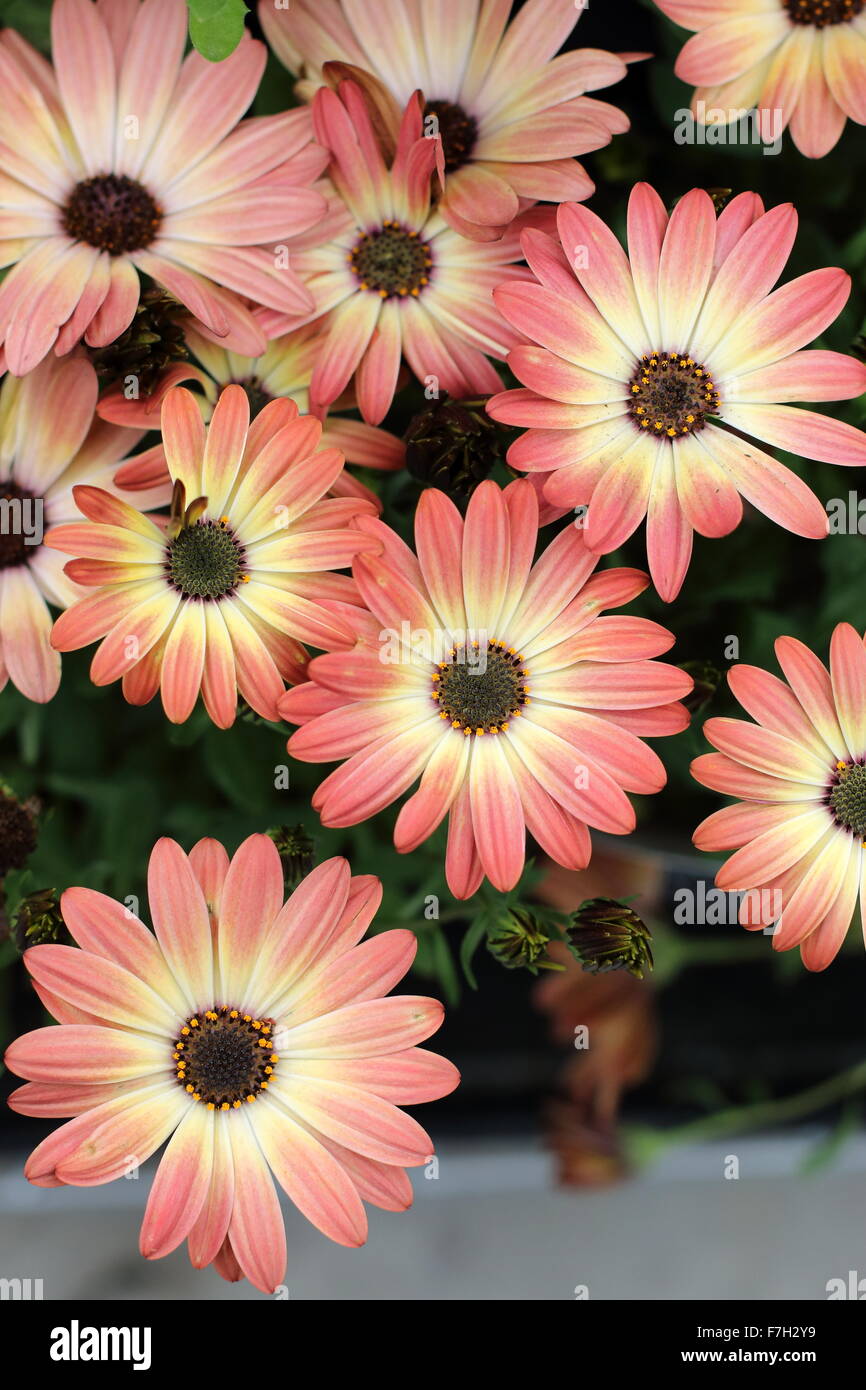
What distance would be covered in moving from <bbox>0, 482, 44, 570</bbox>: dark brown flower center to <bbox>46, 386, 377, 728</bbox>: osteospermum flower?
9cm

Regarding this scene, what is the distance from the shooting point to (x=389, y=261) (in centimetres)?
55

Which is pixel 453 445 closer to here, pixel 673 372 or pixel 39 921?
pixel 673 372

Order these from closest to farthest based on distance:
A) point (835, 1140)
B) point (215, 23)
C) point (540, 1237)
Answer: point (215, 23) → point (835, 1140) → point (540, 1237)

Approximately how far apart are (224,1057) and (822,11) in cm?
57

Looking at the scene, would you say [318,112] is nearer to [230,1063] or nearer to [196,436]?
[196,436]

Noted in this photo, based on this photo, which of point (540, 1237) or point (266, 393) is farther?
point (540, 1237)

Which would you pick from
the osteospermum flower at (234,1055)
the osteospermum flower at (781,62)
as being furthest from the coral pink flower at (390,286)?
the osteospermum flower at (234,1055)

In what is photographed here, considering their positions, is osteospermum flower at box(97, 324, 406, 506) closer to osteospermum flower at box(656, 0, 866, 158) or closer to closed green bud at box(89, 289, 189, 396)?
closed green bud at box(89, 289, 189, 396)

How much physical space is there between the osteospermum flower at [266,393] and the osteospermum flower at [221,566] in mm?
26

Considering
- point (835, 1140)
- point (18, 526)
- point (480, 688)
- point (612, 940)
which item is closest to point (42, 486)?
point (18, 526)

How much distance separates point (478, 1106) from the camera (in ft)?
3.36

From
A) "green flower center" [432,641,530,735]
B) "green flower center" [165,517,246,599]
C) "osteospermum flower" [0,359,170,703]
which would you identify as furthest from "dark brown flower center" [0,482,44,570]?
"green flower center" [432,641,530,735]

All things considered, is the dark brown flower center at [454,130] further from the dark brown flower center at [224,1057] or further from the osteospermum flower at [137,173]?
the dark brown flower center at [224,1057]
